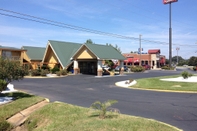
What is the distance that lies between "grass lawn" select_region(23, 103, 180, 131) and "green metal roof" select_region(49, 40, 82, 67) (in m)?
28.0

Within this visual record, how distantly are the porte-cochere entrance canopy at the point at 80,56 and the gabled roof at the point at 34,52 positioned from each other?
487 cm

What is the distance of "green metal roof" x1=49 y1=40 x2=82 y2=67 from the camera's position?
37969 mm

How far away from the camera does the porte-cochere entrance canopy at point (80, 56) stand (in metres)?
34.0

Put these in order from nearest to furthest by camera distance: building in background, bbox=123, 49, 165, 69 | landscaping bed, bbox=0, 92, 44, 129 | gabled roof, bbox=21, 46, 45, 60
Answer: landscaping bed, bbox=0, 92, 44, 129 < gabled roof, bbox=21, 46, 45, 60 < building in background, bbox=123, 49, 165, 69

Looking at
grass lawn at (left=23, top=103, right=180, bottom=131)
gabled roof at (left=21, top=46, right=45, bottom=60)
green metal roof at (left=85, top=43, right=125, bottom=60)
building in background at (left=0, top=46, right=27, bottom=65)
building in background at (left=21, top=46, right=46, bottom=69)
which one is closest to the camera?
grass lawn at (left=23, top=103, right=180, bottom=131)

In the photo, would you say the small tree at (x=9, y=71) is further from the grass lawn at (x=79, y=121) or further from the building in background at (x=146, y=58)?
the building in background at (x=146, y=58)

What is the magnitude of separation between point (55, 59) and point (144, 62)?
39623mm

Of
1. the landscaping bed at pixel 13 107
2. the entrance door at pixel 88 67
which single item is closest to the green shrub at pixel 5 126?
the landscaping bed at pixel 13 107

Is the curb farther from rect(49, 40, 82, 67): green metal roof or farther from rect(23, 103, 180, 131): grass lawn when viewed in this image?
rect(49, 40, 82, 67): green metal roof

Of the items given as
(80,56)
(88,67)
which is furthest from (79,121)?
(88,67)

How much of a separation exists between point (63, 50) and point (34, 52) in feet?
33.9

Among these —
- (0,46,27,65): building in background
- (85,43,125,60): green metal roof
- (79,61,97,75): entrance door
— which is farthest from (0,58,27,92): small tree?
(0,46,27,65): building in background

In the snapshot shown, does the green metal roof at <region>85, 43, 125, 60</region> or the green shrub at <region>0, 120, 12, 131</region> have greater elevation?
the green metal roof at <region>85, 43, 125, 60</region>

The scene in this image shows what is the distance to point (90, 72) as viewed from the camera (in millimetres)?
40750
